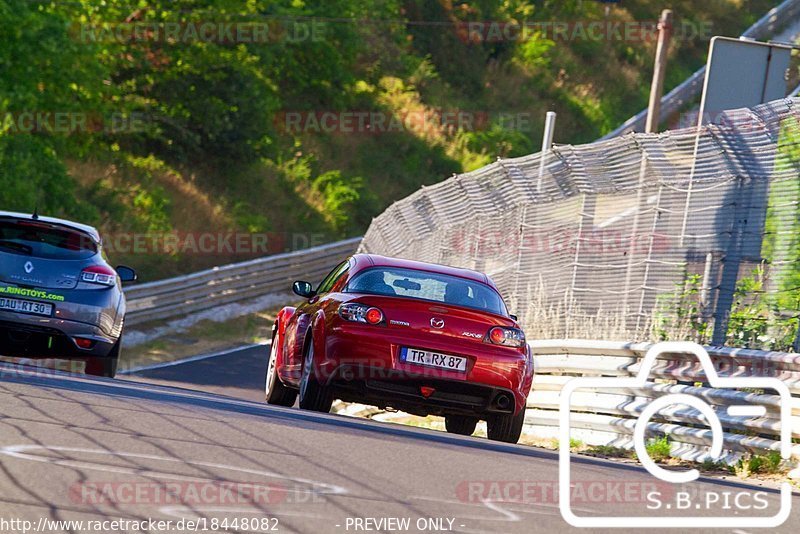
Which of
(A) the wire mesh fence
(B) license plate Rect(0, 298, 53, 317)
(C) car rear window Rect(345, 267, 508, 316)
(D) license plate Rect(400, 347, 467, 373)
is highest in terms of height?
(A) the wire mesh fence

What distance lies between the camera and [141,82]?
4431cm

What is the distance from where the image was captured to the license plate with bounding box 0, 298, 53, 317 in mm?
13781

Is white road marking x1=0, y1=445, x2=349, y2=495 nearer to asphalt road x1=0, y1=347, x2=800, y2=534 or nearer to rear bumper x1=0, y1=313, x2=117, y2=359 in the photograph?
asphalt road x1=0, y1=347, x2=800, y2=534

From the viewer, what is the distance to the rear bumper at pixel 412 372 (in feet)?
37.3

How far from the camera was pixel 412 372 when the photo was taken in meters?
11.4

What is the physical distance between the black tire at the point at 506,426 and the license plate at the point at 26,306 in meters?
4.57

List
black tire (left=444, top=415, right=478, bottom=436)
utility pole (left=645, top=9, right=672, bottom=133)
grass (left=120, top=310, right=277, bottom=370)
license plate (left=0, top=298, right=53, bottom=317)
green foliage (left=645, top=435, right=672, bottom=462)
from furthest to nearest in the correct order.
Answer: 1. utility pole (left=645, top=9, right=672, bottom=133)
2. grass (left=120, top=310, right=277, bottom=370)
3. license plate (left=0, top=298, right=53, bottom=317)
4. black tire (left=444, top=415, right=478, bottom=436)
5. green foliage (left=645, top=435, right=672, bottom=462)

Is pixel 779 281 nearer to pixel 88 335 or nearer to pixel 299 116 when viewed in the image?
pixel 88 335

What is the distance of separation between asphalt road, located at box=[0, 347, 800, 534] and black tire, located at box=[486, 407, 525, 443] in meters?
1.02

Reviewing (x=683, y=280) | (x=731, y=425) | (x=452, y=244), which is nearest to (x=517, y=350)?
(x=731, y=425)

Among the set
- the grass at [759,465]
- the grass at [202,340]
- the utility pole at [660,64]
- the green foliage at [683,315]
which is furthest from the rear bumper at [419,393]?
the utility pole at [660,64]

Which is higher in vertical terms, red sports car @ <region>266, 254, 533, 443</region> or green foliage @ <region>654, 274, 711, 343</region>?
green foliage @ <region>654, 274, 711, 343</region>

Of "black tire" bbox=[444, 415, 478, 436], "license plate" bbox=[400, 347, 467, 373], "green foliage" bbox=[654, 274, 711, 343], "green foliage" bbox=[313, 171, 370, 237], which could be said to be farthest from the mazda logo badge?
"green foliage" bbox=[313, 171, 370, 237]

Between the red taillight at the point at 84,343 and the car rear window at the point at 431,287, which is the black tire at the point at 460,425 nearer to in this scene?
the car rear window at the point at 431,287
